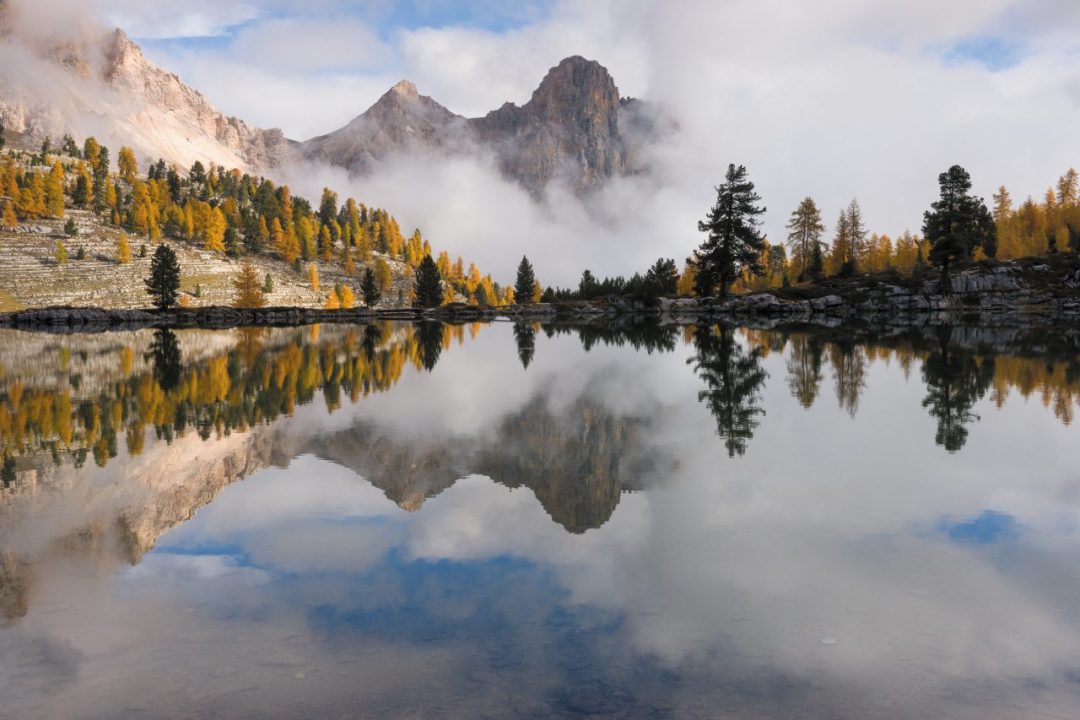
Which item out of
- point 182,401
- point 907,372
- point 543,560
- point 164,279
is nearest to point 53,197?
point 164,279

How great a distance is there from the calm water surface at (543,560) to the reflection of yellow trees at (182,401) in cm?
20

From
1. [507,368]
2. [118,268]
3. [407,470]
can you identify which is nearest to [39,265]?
[118,268]

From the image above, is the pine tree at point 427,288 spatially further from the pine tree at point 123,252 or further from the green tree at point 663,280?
the pine tree at point 123,252

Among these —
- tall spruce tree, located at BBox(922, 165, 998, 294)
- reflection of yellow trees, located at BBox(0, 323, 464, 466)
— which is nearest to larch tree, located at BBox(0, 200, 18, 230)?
reflection of yellow trees, located at BBox(0, 323, 464, 466)

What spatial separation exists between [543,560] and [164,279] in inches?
4677

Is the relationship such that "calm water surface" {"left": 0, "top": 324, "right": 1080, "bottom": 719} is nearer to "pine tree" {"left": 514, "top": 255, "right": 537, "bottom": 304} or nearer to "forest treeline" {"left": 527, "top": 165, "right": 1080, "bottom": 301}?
"forest treeline" {"left": 527, "top": 165, "right": 1080, "bottom": 301}

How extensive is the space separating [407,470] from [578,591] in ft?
22.8

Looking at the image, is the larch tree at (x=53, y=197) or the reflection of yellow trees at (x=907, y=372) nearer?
the reflection of yellow trees at (x=907, y=372)

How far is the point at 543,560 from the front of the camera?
938 centimetres

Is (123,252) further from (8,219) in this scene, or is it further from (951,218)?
(951,218)

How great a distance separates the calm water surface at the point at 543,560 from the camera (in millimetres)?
6270

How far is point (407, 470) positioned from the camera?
14.3 metres

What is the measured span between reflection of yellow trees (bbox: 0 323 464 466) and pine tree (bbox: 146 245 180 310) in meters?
81.1

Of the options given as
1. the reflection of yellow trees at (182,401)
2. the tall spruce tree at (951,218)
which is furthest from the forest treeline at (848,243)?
the reflection of yellow trees at (182,401)
